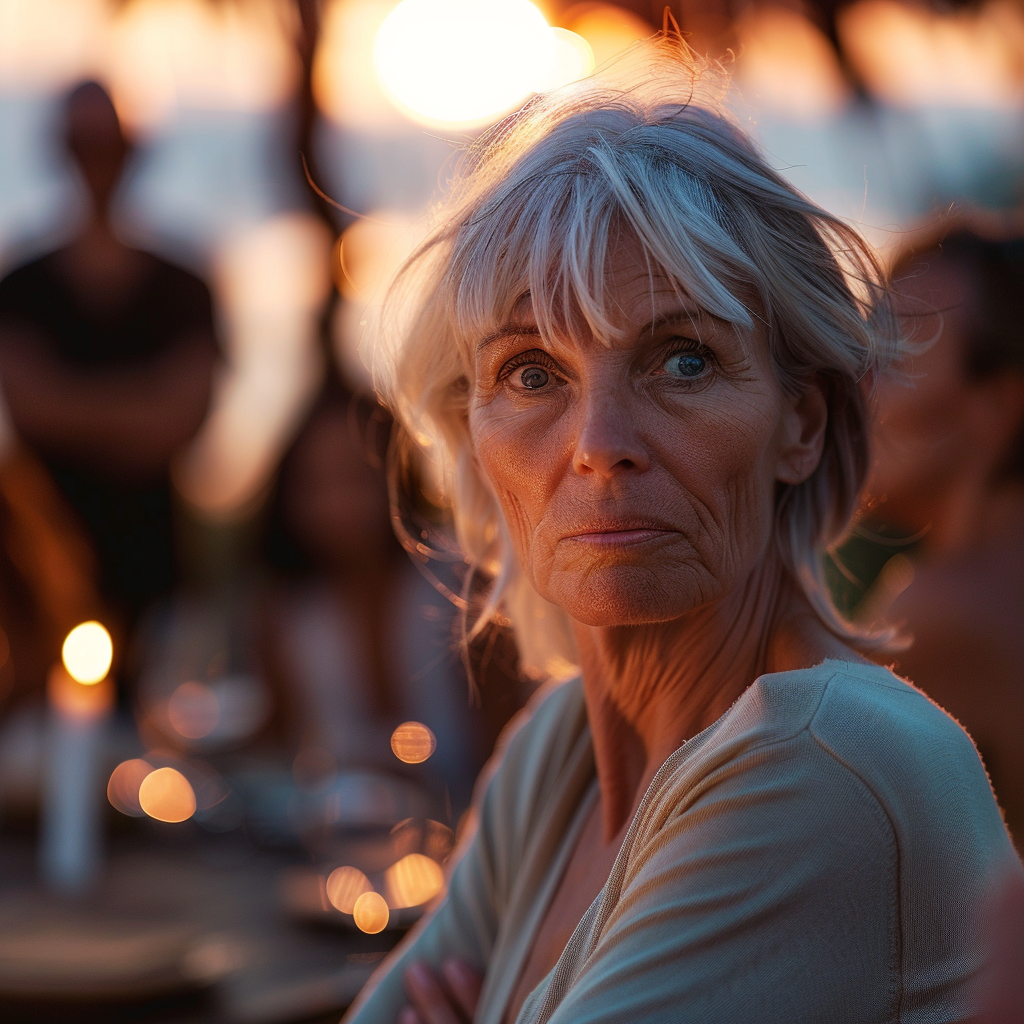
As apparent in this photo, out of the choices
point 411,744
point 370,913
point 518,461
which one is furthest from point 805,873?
point 411,744

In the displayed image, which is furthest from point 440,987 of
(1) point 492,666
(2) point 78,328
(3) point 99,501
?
(2) point 78,328

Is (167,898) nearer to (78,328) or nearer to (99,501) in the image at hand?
(99,501)

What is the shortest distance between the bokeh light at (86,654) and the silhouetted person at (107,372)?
1.30 metres

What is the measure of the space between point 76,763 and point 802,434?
1.67 meters

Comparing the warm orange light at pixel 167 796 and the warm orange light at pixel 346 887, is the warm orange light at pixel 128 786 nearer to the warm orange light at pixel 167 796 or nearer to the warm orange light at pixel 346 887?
the warm orange light at pixel 167 796

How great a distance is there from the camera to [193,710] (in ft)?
8.90

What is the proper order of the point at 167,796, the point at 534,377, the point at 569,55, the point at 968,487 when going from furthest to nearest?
the point at 569,55 < the point at 968,487 < the point at 167,796 < the point at 534,377

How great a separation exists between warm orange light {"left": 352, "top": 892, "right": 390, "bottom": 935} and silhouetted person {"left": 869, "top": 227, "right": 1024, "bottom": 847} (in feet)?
4.44

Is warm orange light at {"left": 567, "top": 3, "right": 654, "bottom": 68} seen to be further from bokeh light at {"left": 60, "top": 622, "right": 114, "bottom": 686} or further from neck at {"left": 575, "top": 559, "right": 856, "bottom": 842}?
neck at {"left": 575, "top": 559, "right": 856, "bottom": 842}

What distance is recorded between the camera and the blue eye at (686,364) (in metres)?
1.19

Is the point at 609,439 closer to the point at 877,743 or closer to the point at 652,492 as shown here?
the point at 652,492

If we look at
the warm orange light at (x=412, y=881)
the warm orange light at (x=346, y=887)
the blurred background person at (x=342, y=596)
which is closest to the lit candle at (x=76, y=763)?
the warm orange light at (x=346, y=887)

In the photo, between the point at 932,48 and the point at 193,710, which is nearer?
the point at 193,710

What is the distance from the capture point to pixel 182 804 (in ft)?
7.78
